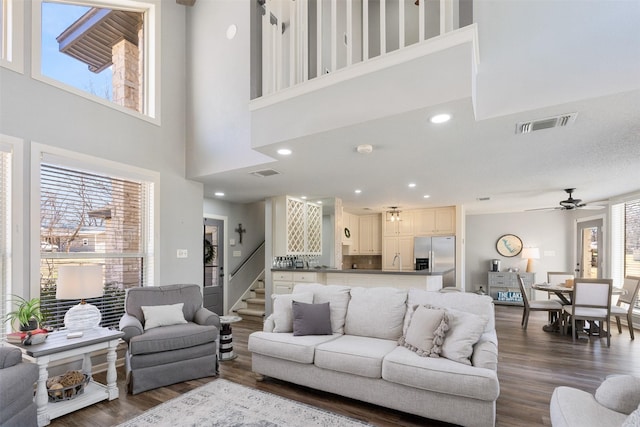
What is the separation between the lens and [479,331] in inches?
103

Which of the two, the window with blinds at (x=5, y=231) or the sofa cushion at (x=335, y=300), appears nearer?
the window with blinds at (x=5, y=231)

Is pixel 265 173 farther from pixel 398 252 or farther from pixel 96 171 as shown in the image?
pixel 398 252

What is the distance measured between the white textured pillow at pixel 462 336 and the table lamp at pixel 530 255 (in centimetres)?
676

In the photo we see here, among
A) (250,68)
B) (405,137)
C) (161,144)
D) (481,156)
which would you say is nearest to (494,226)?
(481,156)

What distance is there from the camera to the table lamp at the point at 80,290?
288cm

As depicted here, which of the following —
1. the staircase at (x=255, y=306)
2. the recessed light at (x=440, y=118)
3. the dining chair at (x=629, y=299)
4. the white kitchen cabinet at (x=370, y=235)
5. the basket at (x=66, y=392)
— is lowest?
the staircase at (x=255, y=306)

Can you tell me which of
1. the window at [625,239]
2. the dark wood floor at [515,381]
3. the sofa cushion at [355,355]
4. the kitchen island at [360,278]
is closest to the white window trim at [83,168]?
the dark wood floor at [515,381]

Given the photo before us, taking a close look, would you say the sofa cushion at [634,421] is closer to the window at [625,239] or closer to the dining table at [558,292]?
the dining table at [558,292]

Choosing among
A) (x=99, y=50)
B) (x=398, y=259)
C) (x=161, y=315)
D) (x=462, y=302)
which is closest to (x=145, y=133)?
(x=99, y=50)

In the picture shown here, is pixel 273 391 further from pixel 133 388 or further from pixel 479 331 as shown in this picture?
pixel 479 331

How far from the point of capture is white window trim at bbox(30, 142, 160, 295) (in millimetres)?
3143

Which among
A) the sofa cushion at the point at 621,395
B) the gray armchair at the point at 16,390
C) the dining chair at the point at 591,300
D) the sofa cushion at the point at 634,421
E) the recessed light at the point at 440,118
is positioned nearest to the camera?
the sofa cushion at the point at 634,421

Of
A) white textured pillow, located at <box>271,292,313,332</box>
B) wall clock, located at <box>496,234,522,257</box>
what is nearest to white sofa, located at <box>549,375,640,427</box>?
white textured pillow, located at <box>271,292,313,332</box>

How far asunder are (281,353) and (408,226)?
6.06 m
